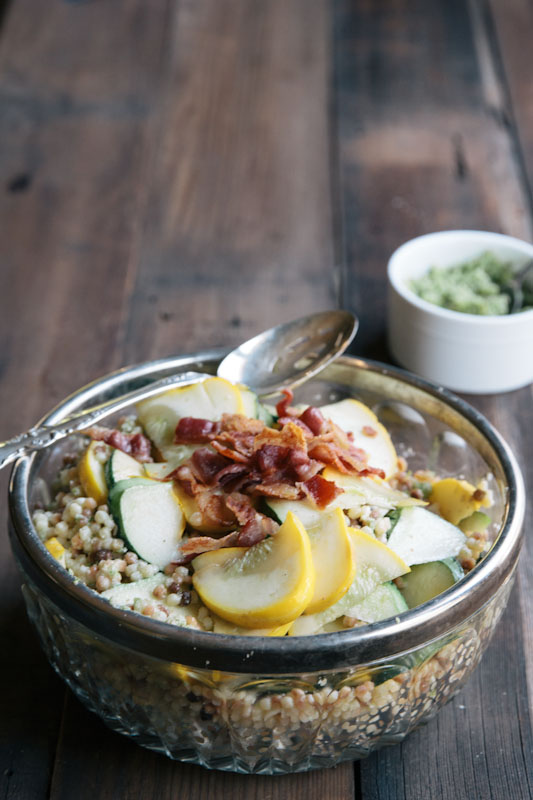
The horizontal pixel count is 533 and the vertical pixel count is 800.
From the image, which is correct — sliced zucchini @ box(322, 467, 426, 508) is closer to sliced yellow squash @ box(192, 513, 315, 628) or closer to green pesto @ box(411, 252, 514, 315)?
sliced yellow squash @ box(192, 513, 315, 628)

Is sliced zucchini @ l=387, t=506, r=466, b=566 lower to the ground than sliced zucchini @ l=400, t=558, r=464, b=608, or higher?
higher

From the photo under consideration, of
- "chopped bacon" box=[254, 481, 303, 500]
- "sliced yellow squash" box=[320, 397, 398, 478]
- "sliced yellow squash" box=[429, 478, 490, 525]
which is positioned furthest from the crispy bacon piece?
"chopped bacon" box=[254, 481, 303, 500]

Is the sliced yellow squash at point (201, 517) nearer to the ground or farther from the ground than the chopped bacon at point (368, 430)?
farther from the ground

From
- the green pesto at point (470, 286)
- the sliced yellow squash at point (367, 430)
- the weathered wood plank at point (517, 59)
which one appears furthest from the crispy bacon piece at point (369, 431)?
the weathered wood plank at point (517, 59)

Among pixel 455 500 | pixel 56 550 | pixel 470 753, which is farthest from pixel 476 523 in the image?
pixel 56 550

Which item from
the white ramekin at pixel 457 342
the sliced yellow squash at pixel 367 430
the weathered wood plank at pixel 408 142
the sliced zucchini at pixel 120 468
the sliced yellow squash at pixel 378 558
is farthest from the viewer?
the weathered wood plank at pixel 408 142

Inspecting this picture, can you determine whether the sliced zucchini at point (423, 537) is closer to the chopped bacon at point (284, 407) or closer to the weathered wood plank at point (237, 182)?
the chopped bacon at point (284, 407)

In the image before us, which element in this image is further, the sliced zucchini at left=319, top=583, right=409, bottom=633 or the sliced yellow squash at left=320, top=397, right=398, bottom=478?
the sliced yellow squash at left=320, top=397, right=398, bottom=478
